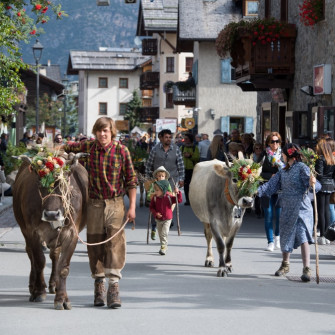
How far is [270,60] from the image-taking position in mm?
27391

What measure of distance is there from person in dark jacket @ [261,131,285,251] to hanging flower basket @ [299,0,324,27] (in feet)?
23.8

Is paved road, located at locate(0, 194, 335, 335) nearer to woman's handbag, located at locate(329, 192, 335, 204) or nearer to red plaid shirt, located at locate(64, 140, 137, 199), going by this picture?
red plaid shirt, located at locate(64, 140, 137, 199)

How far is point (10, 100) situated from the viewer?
19.6 m

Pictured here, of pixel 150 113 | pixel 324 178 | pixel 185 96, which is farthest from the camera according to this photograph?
pixel 150 113

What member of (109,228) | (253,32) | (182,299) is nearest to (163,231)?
(182,299)

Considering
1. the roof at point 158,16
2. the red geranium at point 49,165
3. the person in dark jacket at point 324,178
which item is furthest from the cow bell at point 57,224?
the roof at point 158,16

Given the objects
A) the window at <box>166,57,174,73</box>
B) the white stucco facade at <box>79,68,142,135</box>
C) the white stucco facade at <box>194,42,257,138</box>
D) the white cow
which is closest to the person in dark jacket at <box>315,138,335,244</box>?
the white cow

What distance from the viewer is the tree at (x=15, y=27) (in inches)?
687

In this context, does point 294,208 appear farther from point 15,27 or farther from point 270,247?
point 15,27

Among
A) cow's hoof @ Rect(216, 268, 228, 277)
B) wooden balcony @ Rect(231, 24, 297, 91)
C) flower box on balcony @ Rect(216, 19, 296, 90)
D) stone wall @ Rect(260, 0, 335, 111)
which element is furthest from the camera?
wooden balcony @ Rect(231, 24, 297, 91)

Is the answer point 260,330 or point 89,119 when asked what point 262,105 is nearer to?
point 260,330

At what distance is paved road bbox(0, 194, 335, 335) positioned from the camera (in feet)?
27.7

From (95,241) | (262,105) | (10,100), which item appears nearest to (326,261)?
(95,241)

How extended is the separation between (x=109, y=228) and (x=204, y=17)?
44072 millimetres
